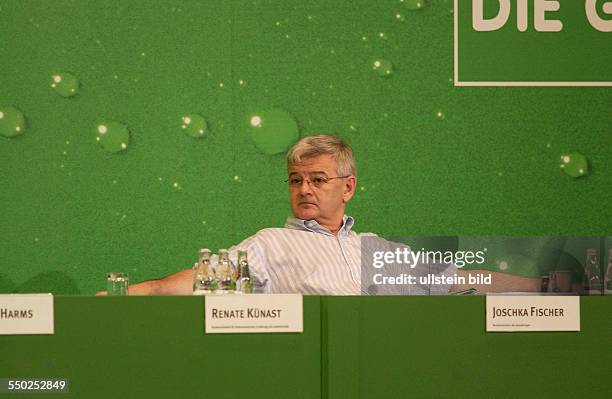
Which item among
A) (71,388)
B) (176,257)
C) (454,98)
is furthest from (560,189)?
(71,388)

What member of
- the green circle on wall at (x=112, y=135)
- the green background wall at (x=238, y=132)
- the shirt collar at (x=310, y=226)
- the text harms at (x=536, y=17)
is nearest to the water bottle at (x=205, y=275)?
the shirt collar at (x=310, y=226)

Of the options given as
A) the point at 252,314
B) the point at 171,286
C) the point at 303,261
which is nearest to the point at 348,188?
the point at 303,261

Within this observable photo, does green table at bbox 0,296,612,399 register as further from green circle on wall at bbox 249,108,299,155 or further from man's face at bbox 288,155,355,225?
green circle on wall at bbox 249,108,299,155

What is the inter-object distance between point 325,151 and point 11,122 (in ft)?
4.57

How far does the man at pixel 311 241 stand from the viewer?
2863 millimetres

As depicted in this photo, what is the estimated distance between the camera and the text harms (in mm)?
3604

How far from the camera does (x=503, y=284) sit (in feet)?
5.04

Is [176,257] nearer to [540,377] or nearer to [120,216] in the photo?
[120,216]

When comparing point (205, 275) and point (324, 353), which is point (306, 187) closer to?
point (205, 275)

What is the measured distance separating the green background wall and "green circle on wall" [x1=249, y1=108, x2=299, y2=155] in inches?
1.3

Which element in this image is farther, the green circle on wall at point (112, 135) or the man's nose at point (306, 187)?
the green circle on wall at point (112, 135)

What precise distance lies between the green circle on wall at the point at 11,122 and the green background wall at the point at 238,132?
0.12 feet

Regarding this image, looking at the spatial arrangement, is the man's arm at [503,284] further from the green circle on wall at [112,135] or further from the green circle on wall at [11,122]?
the green circle on wall at [11,122]

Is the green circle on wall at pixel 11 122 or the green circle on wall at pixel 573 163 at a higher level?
the green circle on wall at pixel 11 122
